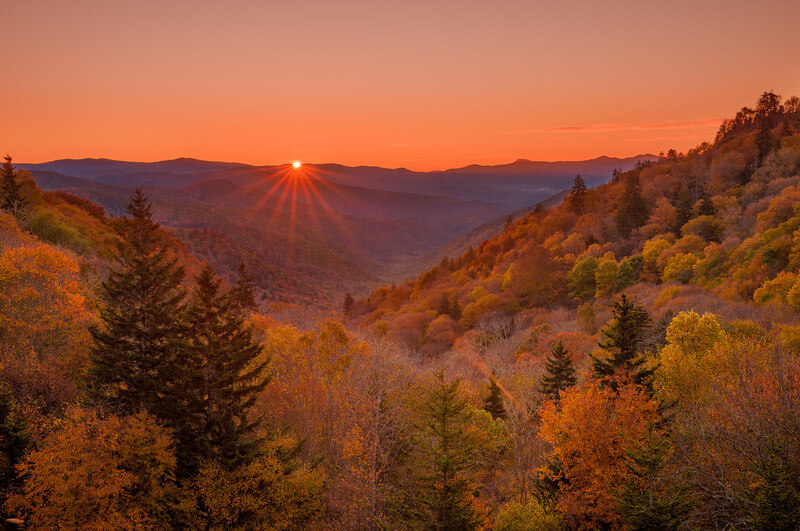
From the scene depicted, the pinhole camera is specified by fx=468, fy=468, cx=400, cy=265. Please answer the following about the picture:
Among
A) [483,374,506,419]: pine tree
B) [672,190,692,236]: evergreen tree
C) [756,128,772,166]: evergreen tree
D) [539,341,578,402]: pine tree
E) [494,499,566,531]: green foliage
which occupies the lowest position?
[483,374,506,419]: pine tree

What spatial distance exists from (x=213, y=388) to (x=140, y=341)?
224 inches

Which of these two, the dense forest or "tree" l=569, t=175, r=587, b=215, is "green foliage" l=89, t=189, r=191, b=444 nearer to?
the dense forest

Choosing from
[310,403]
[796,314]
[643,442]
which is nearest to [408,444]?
[310,403]

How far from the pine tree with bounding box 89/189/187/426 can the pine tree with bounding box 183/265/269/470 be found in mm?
885

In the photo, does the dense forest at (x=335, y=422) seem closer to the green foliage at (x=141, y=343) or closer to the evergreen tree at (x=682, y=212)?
the green foliage at (x=141, y=343)

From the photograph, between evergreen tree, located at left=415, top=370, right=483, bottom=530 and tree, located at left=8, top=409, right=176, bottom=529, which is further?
tree, located at left=8, top=409, right=176, bottom=529

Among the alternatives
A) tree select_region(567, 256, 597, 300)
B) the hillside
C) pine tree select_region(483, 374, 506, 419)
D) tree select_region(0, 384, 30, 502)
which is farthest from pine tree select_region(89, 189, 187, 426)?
tree select_region(567, 256, 597, 300)

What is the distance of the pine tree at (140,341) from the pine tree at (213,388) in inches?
34.9

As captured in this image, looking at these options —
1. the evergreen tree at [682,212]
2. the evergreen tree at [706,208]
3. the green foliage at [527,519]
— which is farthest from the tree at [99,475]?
the evergreen tree at [706,208]

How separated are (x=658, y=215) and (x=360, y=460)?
99.8 m

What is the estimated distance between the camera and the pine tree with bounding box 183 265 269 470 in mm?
23438

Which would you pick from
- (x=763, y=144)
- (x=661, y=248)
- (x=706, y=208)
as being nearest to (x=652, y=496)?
(x=661, y=248)

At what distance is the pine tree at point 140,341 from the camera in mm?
24328

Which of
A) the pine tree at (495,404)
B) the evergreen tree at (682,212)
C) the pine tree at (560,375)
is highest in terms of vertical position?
the evergreen tree at (682,212)
